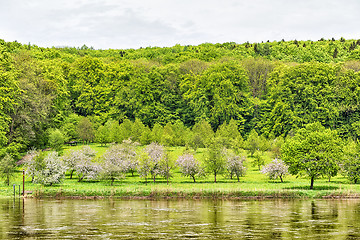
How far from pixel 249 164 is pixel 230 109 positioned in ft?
116

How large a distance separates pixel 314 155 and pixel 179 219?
31717 millimetres

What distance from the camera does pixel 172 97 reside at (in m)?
130

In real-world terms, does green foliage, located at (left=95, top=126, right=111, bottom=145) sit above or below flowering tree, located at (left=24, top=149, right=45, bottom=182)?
above

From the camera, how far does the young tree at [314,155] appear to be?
Answer: 68.9 metres

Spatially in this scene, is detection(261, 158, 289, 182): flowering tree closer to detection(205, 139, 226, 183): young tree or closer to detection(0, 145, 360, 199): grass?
detection(0, 145, 360, 199): grass

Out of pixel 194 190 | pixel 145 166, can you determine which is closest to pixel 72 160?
pixel 145 166

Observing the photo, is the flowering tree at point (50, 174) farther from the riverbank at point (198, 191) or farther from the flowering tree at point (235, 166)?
the flowering tree at point (235, 166)

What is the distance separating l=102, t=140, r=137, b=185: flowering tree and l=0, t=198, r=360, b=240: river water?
12.2 metres

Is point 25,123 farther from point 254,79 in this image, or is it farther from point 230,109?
point 254,79

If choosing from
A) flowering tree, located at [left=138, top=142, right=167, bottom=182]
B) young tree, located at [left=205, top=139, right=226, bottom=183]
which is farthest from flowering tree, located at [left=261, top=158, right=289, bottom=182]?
flowering tree, located at [left=138, top=142, right=167, bottom=182]

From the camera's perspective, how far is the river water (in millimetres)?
37844

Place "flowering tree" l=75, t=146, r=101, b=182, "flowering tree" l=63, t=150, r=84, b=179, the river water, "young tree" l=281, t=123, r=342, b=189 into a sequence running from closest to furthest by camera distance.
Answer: the river water
"young tree" l=281, t=123, r=342, b=189
"flowering tree" l=75, t=146, r=101, b=182
"flowering tree" l=63, t=150, r=84, b=179

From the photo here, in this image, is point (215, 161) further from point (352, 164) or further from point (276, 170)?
point (352, 164)

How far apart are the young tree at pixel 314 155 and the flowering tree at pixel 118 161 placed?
25.7m
